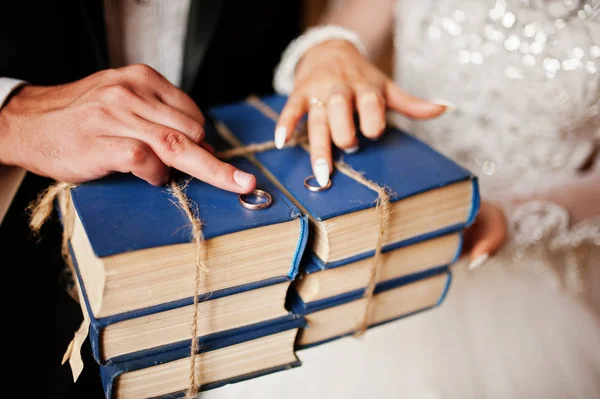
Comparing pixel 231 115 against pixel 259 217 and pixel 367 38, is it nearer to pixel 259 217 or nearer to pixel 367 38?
pixel 259 217

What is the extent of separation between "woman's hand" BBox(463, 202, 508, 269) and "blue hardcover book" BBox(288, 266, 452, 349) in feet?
0.34

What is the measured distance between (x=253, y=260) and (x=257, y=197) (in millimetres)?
78

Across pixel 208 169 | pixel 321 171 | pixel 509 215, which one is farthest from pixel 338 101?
pixel 509 215

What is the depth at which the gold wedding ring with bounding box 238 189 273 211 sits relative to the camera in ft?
1.57

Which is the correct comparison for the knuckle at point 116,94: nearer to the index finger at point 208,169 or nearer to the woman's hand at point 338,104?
the index finger at point 208,169

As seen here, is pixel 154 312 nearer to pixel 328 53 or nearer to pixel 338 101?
pixel 338 101

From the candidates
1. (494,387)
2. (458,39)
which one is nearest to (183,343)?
(494,387)

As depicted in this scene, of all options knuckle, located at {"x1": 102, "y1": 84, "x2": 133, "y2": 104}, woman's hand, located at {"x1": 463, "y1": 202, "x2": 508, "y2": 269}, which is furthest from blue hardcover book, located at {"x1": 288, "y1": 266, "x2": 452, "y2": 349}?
knuckle, located at {"x1": 102, "y1": 84, "x2": 133, "y2": 104}

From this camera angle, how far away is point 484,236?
784 mm

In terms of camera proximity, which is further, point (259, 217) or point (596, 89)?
point (596, 89)

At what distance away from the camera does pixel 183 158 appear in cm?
51

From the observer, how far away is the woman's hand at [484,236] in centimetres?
74

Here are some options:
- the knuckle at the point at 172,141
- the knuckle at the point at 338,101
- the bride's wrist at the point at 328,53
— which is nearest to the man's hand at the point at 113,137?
the knuckle at the point at 172,141

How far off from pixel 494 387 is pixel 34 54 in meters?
0.92
